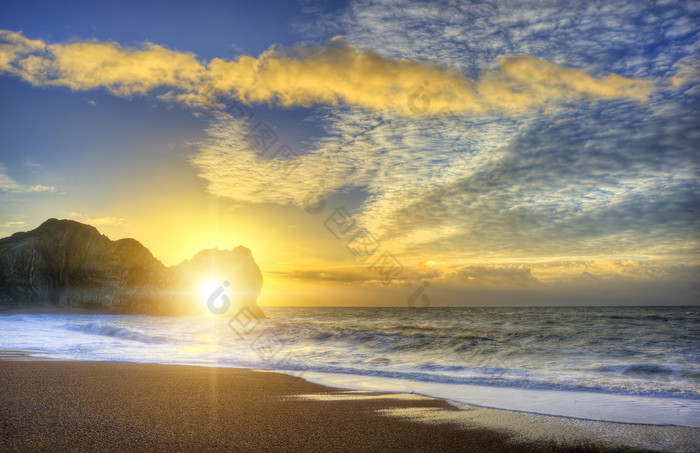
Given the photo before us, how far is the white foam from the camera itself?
23.3 ft

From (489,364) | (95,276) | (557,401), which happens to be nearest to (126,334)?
(489,364)

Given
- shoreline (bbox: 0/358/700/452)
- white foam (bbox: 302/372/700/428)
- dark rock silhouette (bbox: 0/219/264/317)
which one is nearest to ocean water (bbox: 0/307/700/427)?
white foam (bbox: 302/372/700/428)

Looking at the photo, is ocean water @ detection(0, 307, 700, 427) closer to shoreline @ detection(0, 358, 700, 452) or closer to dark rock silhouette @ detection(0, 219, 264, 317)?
shoreline @ detection(0, 358, 700, 452)

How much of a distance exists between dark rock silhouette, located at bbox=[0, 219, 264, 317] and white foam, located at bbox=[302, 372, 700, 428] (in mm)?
56509

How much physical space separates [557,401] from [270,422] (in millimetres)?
5934

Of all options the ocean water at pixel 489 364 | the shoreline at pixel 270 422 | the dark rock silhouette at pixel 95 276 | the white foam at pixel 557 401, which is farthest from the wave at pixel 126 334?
the dark rock silhouette at pixel 95 276

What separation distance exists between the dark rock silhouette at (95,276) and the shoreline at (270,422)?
5754 centimetres

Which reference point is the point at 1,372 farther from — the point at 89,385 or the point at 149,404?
the point at 149,404

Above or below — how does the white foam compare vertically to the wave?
above

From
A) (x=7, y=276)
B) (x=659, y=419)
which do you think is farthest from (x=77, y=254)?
(x=659, y=419)

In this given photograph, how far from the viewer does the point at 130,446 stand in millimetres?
4652

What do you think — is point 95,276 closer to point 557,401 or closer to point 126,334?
point 126,334

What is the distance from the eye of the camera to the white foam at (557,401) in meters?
7.11

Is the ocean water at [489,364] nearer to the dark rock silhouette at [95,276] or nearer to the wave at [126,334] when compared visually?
the wave at [126,334]
